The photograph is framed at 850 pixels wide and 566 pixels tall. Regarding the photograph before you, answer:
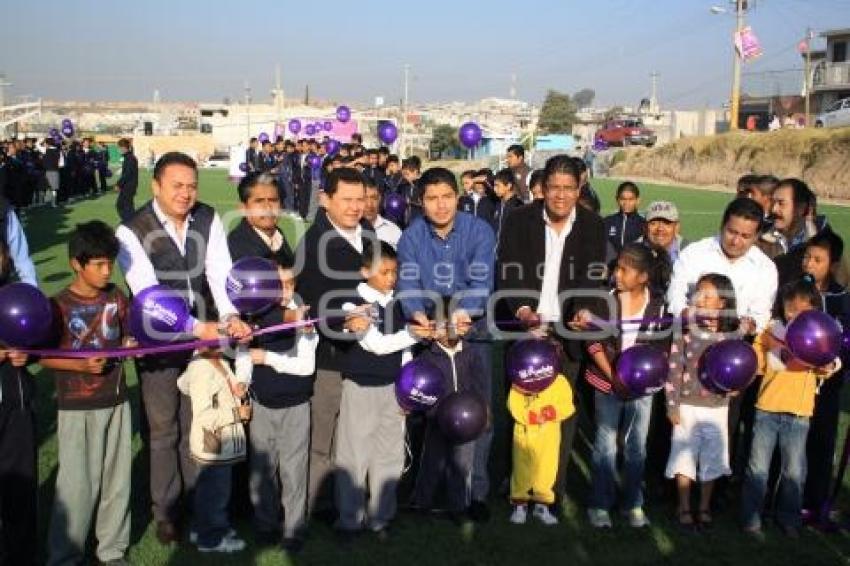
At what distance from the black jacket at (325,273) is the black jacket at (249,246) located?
0.11 meters

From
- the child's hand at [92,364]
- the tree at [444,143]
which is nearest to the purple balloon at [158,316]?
the child's hand at [92,364]

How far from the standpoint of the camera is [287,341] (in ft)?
13.3

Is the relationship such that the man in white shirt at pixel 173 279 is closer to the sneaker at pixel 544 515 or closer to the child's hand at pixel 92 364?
the child's hand at pixel 92 364

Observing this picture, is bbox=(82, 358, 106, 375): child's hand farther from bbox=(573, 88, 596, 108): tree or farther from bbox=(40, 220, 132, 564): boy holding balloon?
bbox=(573, 88, 596, 108): tree

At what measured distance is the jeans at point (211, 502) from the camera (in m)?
4.08

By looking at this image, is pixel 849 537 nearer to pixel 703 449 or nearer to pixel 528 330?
pixel 703 449

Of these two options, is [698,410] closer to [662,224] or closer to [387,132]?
[662,224]

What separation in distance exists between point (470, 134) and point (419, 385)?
11041 millimetres

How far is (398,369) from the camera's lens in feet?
14.0

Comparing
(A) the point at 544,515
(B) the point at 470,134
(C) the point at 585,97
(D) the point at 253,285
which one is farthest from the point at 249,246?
(C) the point at 585,97

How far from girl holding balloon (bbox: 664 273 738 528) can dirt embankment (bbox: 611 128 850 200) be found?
91.8 feet

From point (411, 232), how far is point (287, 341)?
3.21 ft

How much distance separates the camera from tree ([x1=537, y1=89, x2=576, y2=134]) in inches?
3204

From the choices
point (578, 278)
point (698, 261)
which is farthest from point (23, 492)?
point (698, 261)
